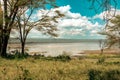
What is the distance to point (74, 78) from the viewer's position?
36.1 feet

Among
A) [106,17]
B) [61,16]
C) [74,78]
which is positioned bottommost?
[74,78]

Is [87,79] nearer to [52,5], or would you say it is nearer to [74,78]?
[74,78]

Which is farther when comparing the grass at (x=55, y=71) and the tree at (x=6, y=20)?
the tree at (x=6, y=20)

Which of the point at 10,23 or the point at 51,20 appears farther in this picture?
the point at 51,20

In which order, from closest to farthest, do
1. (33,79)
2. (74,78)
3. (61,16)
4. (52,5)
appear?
(33,79)
(74,78)
(52,5)
(61,16)

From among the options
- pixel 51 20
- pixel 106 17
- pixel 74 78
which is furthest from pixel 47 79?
pixel 51 20

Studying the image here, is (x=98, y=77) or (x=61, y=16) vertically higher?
(x=61, y=16)

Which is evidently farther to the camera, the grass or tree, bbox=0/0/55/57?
tree, bbox=0/0/55/57

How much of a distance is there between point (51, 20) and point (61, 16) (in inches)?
54.9

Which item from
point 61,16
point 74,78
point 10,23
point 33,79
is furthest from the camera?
point 61,16

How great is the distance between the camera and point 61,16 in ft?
137

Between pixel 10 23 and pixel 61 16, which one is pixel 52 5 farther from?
pixel 10 23

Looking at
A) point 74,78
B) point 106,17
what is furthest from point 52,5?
point 106,17

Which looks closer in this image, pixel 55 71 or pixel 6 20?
pixel 55 71
